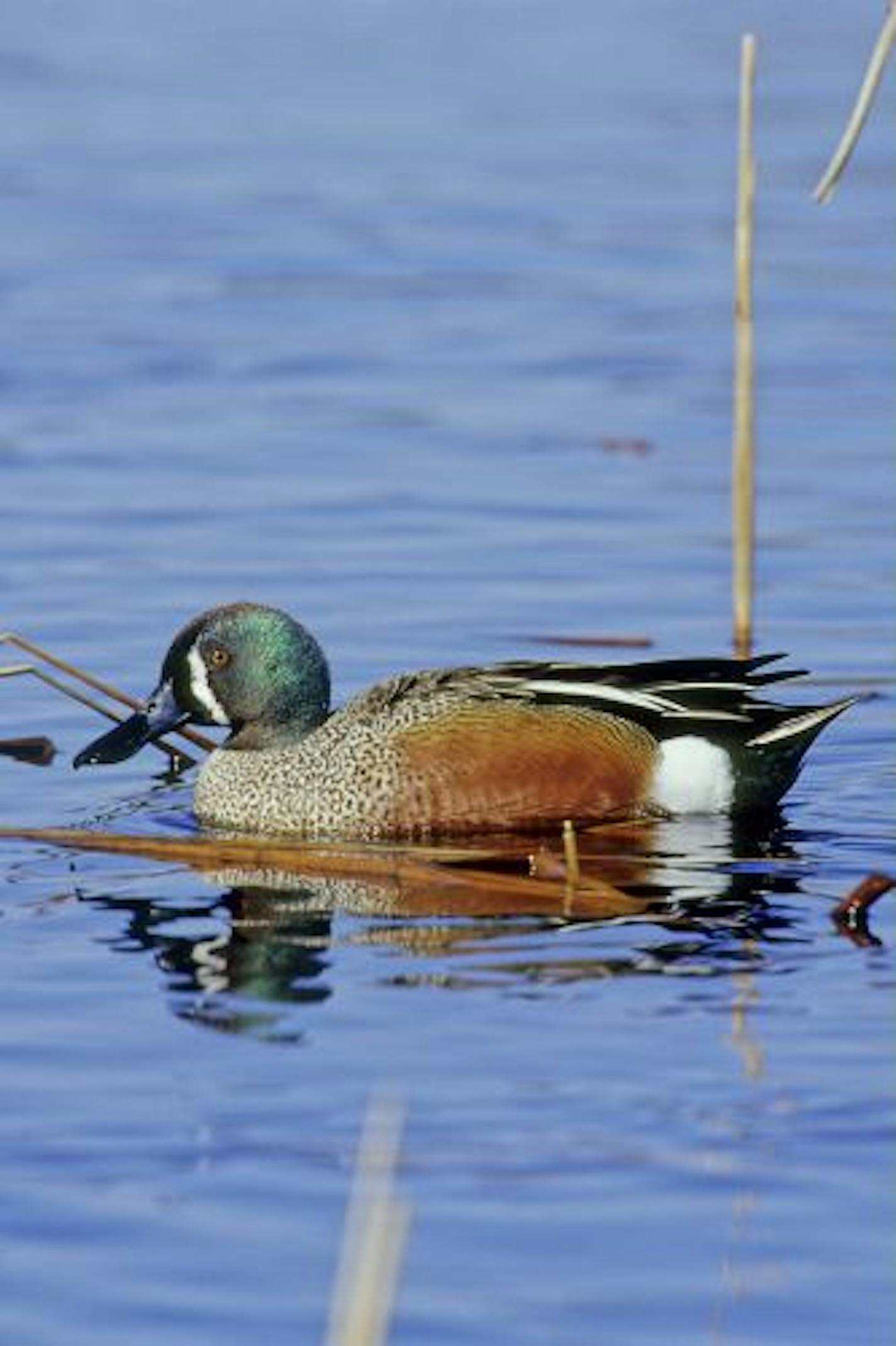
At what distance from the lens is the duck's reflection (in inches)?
347

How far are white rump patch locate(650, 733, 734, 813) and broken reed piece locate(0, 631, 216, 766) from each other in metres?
1.63

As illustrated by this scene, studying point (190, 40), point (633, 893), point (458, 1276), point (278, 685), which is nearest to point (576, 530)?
point (278, 685)

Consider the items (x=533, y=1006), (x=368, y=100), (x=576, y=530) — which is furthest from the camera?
(x=368, y=100)

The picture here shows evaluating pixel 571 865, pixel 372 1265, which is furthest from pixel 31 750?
pixel 372 1265

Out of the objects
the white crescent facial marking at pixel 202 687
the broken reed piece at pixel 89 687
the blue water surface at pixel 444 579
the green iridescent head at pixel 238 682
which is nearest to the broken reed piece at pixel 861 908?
the blue water surface at pixel 444 579

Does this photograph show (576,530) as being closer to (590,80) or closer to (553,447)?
(553,447)

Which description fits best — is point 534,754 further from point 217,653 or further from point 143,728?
point 143,728

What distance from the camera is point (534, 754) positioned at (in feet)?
34.8

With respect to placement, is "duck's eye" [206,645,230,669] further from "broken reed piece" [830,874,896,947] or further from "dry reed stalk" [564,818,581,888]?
"broken reed piece" [830,874,896,947]

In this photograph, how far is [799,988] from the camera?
8602 millimetres

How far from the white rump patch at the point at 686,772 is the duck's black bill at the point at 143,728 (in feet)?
4.97

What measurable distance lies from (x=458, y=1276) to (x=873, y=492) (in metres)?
8.56

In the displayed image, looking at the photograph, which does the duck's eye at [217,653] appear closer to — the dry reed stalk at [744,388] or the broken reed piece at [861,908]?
the dry reed stalk at [744,388]

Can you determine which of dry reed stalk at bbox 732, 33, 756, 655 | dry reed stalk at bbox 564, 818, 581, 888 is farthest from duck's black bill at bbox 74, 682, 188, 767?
dry reed stalk at bbox 732, 33, 756, 655
